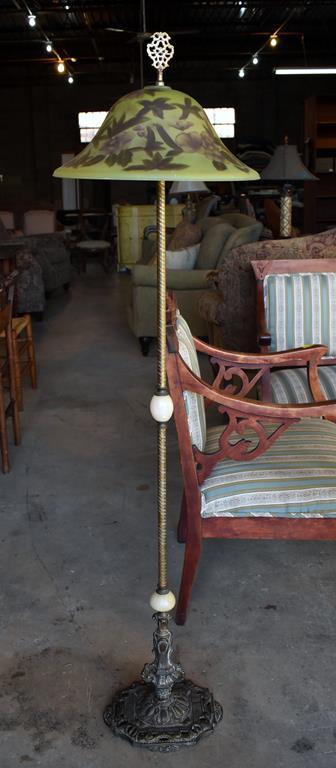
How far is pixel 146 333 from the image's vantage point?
5410 mm

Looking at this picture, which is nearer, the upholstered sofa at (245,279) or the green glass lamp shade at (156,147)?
the green glass lamp shade at (156,147)

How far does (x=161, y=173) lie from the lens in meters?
1.33

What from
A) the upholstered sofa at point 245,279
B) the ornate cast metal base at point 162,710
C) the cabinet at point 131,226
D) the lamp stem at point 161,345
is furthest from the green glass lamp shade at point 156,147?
the cabinet at point 131,226

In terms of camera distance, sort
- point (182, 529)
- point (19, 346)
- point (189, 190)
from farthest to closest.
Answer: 1. point (189, 190)
2. point (19, 346)
3. point (182, 529)

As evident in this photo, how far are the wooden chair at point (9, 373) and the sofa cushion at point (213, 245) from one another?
6.86 ft

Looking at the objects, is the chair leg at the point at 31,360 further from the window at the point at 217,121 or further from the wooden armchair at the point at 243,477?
the window at the point at 217,121

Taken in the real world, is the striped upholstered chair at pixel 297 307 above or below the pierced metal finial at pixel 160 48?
below

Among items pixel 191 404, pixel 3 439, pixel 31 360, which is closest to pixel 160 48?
pixel 191 404

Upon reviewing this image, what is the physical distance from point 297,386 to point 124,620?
4.04 feet

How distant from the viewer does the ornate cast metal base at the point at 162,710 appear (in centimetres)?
171

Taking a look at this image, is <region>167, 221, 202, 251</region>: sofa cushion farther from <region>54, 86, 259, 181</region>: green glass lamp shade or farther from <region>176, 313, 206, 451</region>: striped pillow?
<region>54, 86, 259, 181</region>: green glass lamp shade

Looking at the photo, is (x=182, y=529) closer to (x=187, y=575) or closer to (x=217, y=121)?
(x=187, y=575)

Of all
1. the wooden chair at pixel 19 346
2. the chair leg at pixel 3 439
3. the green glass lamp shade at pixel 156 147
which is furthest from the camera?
the wooden chair at pixel 19 346

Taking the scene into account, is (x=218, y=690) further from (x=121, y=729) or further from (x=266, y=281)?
(x=266, y=281)
